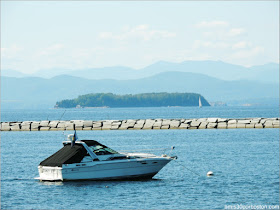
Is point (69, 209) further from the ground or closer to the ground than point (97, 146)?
closer to the ground

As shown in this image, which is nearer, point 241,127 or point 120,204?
point 120,204

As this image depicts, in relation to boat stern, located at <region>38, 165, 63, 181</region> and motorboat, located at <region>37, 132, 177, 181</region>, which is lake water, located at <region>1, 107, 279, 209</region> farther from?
motorboat, located at <region>37, 132, 177, 181</region>

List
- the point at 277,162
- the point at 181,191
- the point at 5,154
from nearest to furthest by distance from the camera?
the point at 181,191, the point at 277,162, the point at 5,154

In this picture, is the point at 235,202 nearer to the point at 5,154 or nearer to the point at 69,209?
the point at 69,209

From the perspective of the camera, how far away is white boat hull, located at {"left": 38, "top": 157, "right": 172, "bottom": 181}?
33781 millimetres

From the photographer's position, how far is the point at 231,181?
34.1 meters

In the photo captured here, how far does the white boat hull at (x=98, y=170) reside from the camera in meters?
33.8

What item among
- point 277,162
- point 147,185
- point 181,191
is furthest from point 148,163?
point 277,162

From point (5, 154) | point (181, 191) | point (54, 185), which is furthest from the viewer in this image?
point (5, 154)

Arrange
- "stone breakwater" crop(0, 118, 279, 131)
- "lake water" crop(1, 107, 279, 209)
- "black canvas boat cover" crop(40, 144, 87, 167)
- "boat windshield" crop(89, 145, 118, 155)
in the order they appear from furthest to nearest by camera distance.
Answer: "stone breakwater" crop(0, 118, 279, 131) < "boat windshield" crop(89, 145, 118, 155) < "black canvas boat cover" crop(40, 144, 87, 167) < "lake water" crop(1, 107, 279, 209)

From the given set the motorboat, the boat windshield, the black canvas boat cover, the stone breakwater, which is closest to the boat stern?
Answer: the motorboat

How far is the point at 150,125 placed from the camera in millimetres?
93625

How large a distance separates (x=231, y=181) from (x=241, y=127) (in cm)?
5584

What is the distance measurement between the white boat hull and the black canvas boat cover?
224mm
